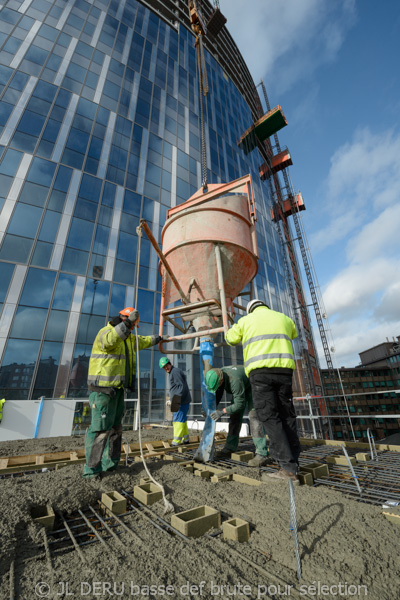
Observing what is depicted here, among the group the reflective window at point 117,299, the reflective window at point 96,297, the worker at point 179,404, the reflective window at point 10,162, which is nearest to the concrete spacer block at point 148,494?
the worker at point 179,404

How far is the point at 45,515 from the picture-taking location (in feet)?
6.61

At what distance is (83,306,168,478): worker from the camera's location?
2932 mm

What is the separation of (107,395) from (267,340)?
194 centimetres

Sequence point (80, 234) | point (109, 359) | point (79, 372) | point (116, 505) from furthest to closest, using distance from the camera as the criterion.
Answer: point (80, 234), point (79, 372), point (109, 359), point (116, 505)

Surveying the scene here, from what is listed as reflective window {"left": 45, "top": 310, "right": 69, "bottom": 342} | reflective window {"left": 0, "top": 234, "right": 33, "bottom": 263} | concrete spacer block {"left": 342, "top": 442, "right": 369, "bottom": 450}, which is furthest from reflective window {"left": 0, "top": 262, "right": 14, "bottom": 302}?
concrete spacer block {"left": 342, "top": 442, "right": 369, "bottom": 450}

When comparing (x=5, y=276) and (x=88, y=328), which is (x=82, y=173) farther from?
(x=88, y=328)

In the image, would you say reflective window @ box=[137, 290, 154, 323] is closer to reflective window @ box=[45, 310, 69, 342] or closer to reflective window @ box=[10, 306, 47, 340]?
reflective window @ box=[45, 310, 69, 342]

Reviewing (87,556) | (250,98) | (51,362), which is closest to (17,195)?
(51,362)

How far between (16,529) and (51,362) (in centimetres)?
1081

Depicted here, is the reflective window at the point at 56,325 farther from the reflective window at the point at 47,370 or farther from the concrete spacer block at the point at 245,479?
the concrete spacer block at the point at 245,479

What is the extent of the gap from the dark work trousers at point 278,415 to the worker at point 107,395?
161cm

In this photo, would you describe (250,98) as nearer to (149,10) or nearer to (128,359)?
(149,10)

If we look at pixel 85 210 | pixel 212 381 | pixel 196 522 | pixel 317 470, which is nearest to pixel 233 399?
pixel 212 381

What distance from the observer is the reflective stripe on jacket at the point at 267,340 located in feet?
9.17
